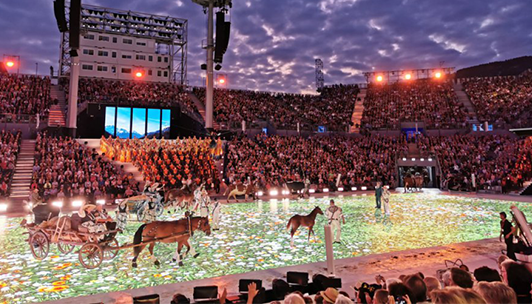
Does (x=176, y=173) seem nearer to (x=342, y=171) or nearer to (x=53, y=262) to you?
(x=53, y=262)

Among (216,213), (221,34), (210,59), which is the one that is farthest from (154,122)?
(216,213)

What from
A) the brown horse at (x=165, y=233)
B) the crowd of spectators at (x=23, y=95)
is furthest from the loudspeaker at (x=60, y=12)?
the brown horse at (x=165, y=233)

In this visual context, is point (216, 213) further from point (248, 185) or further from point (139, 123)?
point (139, 123)

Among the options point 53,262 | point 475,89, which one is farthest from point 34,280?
point 475,89

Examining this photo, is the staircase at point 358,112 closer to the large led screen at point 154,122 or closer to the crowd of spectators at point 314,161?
the crowd of spectators at point 314,161

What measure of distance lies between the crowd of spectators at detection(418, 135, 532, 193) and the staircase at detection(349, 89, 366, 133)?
912 cm

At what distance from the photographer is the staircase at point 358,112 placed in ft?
145

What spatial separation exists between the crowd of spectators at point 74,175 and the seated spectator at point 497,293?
64.5 ft

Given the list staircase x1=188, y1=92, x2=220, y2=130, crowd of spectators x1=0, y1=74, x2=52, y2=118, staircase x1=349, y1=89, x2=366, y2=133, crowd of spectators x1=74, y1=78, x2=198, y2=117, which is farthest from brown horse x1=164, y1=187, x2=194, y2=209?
staircase x1=349, y1=89, x2=366, y2=133

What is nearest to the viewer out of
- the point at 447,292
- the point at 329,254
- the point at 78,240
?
the point at 447,292

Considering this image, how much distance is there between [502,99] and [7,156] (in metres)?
56.8

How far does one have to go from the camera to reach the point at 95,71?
63.5 metres

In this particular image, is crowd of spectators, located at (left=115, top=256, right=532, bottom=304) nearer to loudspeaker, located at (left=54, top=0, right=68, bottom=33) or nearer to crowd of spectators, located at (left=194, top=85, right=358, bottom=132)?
loudspeaker, located at (left=54, top=0, right=68, bottom=33)

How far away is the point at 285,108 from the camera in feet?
167
